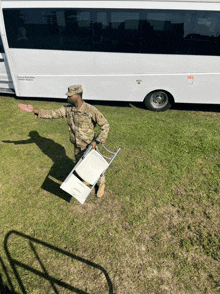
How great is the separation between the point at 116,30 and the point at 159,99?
10.1 ft

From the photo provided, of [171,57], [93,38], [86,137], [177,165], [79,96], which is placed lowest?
[177,165]

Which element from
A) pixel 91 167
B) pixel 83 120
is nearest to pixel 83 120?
pixel 83 120

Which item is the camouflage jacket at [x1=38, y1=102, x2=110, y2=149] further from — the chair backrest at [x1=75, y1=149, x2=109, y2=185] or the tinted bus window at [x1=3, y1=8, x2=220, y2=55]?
the tinted bus window at [x1=3, y1=8, x2=220, y2=55]

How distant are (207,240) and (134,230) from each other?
1.31 m

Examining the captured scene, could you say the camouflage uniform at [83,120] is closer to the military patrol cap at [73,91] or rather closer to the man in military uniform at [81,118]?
the man in military uniform at [81,118]

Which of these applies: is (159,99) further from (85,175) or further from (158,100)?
(85,175)

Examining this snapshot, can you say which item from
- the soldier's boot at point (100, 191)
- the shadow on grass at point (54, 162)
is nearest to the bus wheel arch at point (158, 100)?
the shadow on grass at point (54, 162)

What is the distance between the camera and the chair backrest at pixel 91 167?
3568mm

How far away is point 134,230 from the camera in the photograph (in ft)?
12.5

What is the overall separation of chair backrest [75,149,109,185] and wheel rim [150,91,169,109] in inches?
220

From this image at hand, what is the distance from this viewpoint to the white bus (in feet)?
23.1

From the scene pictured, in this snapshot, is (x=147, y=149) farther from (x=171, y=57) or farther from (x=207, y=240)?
(x=171, y=57)

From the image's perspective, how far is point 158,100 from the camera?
27.8 ft

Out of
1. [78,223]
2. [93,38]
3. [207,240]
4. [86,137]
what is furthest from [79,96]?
[93,38]
